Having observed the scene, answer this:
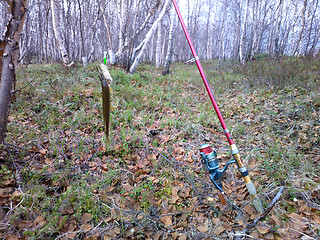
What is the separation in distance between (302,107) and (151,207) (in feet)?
12.6

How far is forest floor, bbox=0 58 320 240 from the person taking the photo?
1.77 m

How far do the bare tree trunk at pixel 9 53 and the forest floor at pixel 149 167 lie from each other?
59 cm

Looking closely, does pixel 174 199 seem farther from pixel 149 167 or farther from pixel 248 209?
pixel 248 209

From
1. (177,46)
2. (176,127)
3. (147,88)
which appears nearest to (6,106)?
(176,127)

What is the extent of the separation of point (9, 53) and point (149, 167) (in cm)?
241

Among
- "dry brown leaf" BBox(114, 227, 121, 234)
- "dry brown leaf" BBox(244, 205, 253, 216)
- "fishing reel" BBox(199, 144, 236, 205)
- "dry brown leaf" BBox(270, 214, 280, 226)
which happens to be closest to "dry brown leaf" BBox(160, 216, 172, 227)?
"dry brown leaf" BBox(114, 227, 121, 234)

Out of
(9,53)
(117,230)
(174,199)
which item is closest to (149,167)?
(174,199)

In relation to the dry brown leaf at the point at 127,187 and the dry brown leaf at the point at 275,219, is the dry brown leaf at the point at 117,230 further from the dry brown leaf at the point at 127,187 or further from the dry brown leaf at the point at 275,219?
the dry brown leaf at the point at 275,219

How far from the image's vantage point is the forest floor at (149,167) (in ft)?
5.80

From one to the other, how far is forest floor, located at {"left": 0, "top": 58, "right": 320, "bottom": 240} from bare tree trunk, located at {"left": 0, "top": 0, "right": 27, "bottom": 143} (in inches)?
23.4

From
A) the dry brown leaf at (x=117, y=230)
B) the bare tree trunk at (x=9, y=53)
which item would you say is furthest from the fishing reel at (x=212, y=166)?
the bare tree trunk at (x=9, y=53)

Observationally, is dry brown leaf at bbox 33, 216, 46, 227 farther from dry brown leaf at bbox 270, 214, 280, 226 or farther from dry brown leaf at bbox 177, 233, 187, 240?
dry brown leaf at bbox 270, 214, 280, 226

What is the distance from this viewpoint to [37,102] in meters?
3.85

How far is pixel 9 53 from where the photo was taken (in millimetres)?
2094
